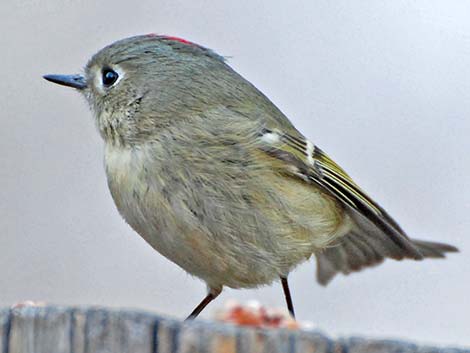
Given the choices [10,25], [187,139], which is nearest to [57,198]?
[10,25]

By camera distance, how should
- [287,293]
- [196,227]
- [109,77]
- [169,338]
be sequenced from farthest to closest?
1. [287,293]
2. [109,77]
3. [196,227]
4. [169,338]

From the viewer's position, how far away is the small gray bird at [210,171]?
2535 millimetres

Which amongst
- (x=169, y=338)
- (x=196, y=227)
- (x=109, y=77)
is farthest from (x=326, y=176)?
(x=169, y=338)

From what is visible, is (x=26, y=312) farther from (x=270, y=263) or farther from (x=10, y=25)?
(x=10, y=25)

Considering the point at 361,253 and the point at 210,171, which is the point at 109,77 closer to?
the point at 210,171

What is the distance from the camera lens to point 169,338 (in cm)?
134

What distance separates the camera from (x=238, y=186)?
2.58 meters

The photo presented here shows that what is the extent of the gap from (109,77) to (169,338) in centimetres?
158

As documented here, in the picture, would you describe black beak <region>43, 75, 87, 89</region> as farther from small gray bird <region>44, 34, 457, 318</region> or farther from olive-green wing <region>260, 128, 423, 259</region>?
olive-green wing <region>260, 128, 423, 259</region>

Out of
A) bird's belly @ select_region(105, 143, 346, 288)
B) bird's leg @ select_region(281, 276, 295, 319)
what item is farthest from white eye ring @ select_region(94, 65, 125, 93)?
bird's leg @ select_region(281, 276, 295, 319)

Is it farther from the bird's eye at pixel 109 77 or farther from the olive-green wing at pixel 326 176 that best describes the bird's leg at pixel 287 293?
the bird's eye at pixel 109 77

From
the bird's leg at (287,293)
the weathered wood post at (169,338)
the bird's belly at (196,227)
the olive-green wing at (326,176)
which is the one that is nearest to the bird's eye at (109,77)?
the bird's belly at (196,227)

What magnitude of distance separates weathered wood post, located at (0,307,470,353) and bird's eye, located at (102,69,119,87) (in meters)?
1.49

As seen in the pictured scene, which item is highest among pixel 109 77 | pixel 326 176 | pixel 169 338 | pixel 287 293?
pixel 109 77
